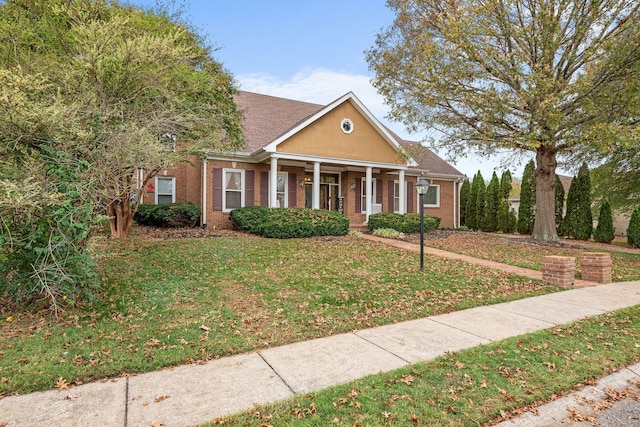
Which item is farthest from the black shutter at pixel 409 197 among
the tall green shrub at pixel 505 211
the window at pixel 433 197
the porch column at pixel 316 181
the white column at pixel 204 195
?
the white column at pixel 204 195

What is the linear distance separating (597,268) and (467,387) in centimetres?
682

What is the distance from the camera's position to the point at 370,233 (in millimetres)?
15305

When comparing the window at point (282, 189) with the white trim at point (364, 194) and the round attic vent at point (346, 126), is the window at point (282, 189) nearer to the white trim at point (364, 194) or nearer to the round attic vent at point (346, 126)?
the round attic vent at point (346, 126)

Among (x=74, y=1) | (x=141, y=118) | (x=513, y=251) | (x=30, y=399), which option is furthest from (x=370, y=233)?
(x=30, y=399)

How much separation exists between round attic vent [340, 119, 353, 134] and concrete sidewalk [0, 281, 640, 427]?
11488 mm

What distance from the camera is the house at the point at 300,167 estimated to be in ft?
47.0

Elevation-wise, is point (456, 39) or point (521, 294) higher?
point (456, 39)

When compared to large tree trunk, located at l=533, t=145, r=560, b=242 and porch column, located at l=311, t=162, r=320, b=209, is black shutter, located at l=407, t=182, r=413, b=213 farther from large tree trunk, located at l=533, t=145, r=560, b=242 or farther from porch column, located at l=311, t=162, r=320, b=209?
porch column, located at l=311, t=162, r=320, b=209

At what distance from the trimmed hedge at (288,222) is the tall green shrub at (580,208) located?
525 inches

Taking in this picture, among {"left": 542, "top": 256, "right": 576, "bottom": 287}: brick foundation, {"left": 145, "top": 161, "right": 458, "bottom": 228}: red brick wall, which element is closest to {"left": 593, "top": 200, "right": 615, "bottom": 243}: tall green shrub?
{"left": 145, "top": 161, "right": 458, "bottom": 228}: red brick wall

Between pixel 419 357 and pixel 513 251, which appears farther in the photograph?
pixel 513 251

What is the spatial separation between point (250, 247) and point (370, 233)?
6.85 meters

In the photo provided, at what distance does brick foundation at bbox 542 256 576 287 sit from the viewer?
725cm

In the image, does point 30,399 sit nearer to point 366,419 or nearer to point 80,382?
point 80,382
